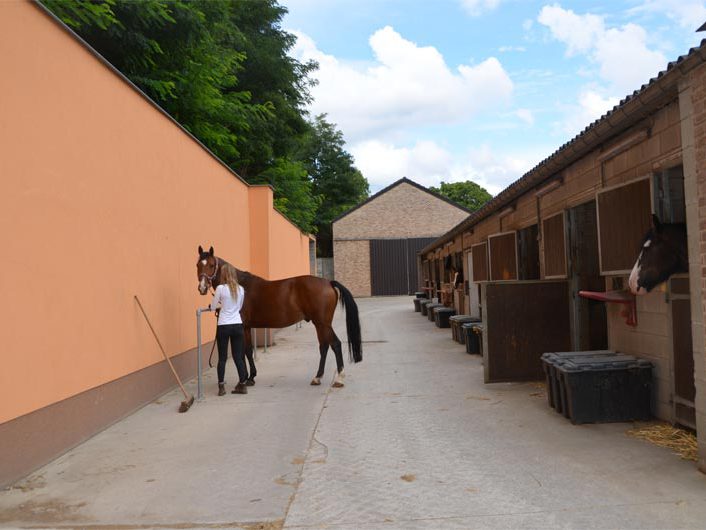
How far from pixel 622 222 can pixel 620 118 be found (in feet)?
3.44

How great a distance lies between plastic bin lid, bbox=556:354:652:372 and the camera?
5.48 meters

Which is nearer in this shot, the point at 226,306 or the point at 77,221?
the point at 77,221

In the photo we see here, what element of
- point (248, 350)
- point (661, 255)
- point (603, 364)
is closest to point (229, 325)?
point (248, 350)

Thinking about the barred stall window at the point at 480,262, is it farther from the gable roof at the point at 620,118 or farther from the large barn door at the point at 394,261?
the large barn door at the point at 394,261

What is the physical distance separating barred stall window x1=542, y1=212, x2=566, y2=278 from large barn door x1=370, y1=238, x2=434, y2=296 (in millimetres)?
30487

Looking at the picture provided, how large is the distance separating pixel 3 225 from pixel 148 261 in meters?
3.04

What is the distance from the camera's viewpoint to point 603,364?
5.52 metres

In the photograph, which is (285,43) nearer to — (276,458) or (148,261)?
(148,261)

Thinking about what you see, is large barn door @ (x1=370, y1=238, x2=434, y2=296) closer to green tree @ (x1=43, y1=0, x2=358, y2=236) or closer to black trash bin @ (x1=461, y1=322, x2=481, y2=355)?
green tree @ (x1=43, y1=0, x2=358, y2=236)

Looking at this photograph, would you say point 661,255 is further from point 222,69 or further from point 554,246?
point 222,69

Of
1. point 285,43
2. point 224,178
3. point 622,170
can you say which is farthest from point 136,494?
point 285,43

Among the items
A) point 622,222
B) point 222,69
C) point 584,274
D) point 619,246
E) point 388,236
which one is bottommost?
point 584,274

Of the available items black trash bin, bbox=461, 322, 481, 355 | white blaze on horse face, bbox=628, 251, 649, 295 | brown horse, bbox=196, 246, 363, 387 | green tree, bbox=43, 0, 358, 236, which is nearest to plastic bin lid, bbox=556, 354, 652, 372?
white blaze on horse face, bbox=628, 251, 649, 295

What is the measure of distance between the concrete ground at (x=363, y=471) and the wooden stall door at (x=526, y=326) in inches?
21.1
